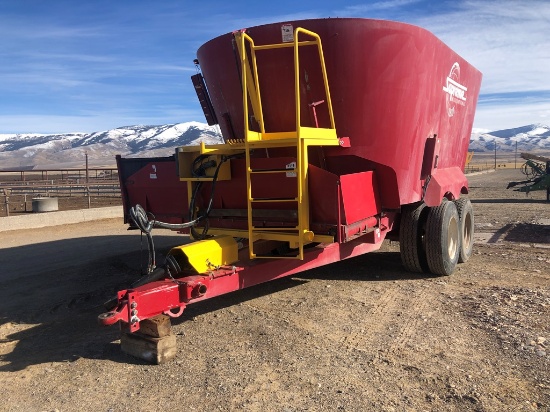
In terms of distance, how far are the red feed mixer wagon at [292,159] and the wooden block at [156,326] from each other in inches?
4.4

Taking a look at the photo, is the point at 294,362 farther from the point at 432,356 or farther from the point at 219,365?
the point at 432,356

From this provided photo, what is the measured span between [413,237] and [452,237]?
847 millimetres

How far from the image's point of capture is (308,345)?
446cm

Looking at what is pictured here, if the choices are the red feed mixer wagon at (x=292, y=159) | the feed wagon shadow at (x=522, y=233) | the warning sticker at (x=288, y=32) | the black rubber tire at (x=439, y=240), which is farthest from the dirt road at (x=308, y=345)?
the warning sticker at (x=288, y=32)

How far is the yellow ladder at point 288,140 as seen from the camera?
181 inches

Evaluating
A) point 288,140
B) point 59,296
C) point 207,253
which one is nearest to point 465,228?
point 288,140

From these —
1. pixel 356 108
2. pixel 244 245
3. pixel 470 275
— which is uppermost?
pixel 356 108

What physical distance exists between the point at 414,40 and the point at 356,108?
1.10 m

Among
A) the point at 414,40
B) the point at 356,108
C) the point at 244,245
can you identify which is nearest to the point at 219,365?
the point at 244,245

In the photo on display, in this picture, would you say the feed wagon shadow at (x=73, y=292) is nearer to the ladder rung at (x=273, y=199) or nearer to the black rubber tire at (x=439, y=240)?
the black rubber tire at (x=439, y=240)

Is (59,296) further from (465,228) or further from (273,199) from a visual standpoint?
(465,228)

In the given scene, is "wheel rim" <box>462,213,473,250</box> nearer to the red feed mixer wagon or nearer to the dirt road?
the dirt road

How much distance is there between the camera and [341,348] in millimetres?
4391

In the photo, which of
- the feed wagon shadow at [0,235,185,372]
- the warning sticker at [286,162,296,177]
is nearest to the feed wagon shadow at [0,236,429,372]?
the feed wagon shadow at [0,235,185,372]
